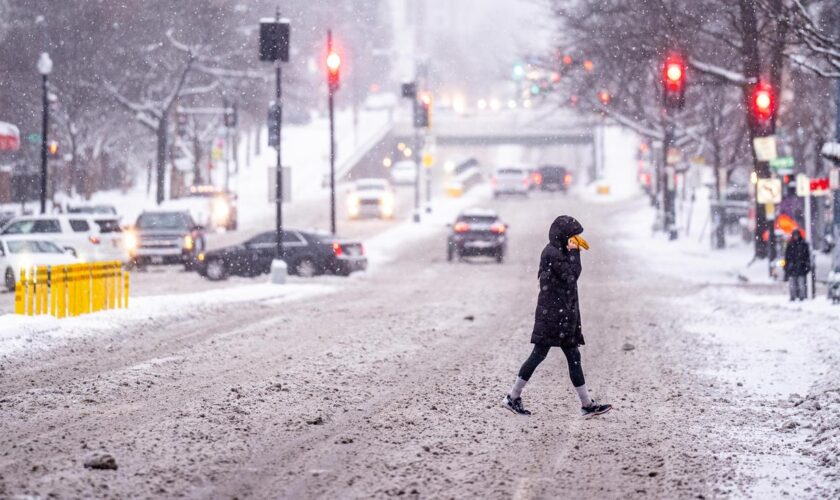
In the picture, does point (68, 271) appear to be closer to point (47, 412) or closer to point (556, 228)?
point (47, 412)

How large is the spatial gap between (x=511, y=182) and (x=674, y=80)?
47329mm

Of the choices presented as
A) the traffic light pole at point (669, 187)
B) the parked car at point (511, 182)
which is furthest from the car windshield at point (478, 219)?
the parked car at point (511, 182)

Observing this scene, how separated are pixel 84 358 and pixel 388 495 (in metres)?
7.95

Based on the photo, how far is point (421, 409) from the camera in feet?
37.4

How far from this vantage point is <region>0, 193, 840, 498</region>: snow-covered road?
8.42 m

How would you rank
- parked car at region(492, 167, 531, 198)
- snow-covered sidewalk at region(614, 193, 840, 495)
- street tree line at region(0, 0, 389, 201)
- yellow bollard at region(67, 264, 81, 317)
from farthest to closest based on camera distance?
parked car at region(492, 167, 531, 198) < street tree line at region(0, 0, 389, 201) < yellow bollard at region(67, 264, 81, 317) < snow-covered sidewalk at region(614, 193, 840, 495)

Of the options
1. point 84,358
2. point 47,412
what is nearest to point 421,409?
point 47,412

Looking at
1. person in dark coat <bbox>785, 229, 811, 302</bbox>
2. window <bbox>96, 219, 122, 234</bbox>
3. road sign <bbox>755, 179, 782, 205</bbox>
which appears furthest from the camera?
window <bbox>96, 219, 122, 234</bbox>

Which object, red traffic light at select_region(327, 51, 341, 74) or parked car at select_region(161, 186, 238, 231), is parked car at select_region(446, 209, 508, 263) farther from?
parked car at select_region(161, 186, 238, 231)

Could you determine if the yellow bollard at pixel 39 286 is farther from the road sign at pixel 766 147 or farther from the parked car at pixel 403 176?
the parked car at pixel 403 176

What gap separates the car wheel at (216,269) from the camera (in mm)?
31344

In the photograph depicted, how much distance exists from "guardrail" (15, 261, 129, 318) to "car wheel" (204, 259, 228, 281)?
10.2 metres

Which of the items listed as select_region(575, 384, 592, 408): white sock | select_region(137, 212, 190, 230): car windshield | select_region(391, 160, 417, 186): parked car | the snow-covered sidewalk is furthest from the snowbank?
select_region(391, 160, 417, 186): parked car

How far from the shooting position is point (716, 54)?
41.7 m
